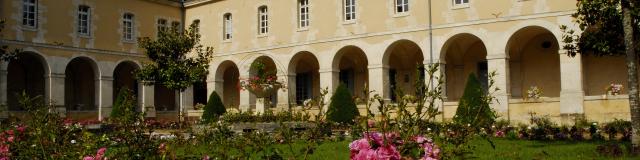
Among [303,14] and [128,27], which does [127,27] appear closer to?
[128,27]

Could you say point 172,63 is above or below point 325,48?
below

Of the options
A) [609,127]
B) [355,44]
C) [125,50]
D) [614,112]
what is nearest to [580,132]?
[609,127]

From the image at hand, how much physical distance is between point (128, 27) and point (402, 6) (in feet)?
39.6

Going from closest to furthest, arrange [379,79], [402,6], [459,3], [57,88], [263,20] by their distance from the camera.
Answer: [459,3] < [402,6] < [379,79] < [57,88] < [263,20]

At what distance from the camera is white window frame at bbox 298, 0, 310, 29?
23781mm

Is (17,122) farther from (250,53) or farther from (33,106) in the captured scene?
(250,53)

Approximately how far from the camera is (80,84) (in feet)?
88.1

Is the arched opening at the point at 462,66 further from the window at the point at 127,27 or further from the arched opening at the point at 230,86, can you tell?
the window at the point at 127,27

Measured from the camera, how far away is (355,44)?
2208 cm

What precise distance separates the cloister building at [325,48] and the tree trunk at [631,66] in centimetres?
787

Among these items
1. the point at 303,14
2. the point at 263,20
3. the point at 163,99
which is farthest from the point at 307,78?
the point at 163,99

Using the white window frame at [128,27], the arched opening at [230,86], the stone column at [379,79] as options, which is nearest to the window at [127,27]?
the white window frame at [128,27]

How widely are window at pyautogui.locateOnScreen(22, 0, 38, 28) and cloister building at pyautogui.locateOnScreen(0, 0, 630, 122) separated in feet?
0.12

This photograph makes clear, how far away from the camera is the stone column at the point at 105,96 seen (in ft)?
81.0
